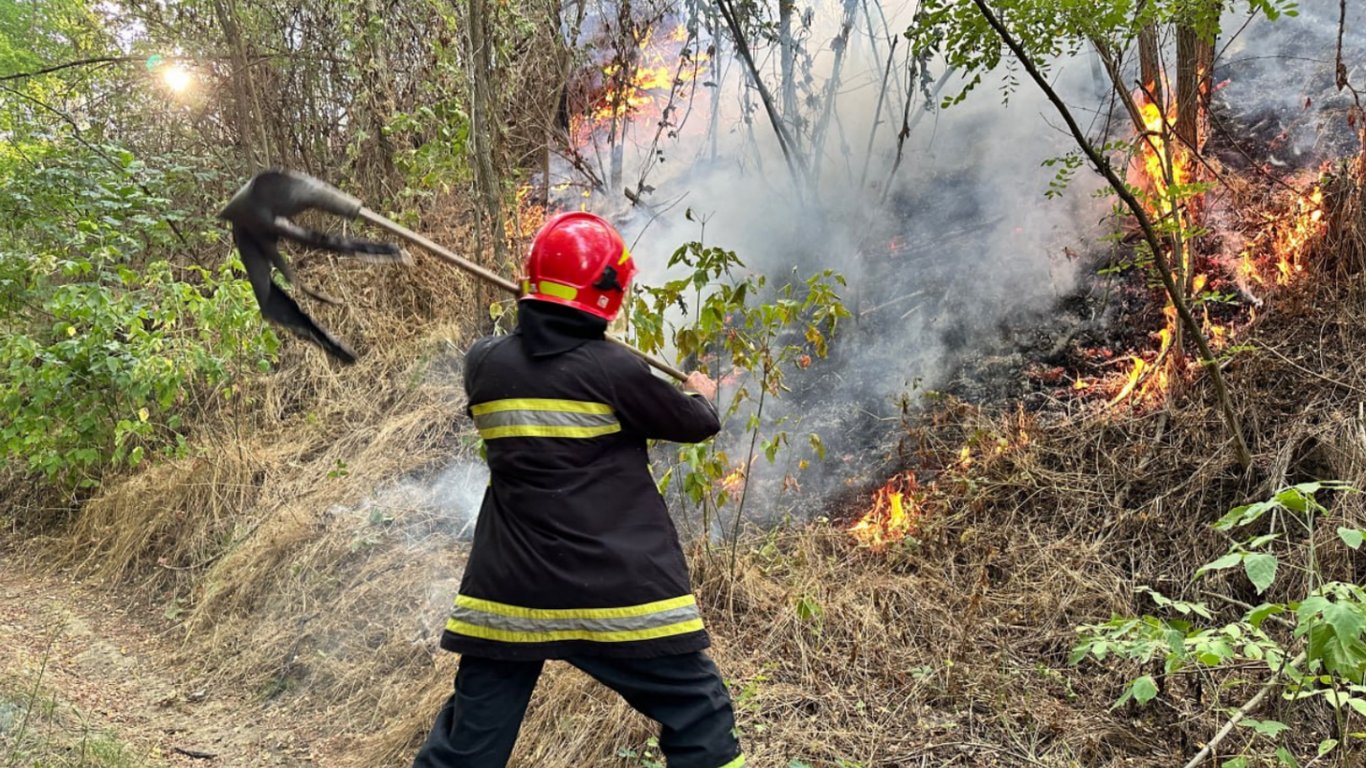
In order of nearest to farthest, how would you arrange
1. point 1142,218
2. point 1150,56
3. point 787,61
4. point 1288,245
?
point 1142,218 < point 1288,245 < point 1150,56 < point 787,61

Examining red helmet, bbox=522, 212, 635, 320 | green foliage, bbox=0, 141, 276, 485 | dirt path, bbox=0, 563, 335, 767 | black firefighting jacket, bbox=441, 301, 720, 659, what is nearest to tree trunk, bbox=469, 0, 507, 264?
green foliage, bbox=0, 141, 276, 485

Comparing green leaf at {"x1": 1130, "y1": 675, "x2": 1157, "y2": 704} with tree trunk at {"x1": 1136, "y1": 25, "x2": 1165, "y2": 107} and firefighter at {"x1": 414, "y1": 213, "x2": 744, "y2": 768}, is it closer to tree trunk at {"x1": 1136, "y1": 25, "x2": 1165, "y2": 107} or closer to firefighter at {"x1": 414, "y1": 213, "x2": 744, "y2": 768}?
firefighter at {"x1": 414, "y1": 213, "x2": 744, "y2": 768}

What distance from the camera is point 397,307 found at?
6824 millimetres

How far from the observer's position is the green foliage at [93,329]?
546cm

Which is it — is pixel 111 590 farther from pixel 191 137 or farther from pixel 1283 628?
pixel 1283 628

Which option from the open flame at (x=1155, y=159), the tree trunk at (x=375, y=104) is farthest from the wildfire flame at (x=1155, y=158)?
the tree trunk at (x=375, y=104)

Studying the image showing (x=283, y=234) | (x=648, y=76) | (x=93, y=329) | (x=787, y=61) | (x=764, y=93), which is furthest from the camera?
(x=648, y=76)

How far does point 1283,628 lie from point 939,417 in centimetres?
216

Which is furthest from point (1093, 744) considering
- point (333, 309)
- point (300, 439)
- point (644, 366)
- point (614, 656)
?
point (333, 309)

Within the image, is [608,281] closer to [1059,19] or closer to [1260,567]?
[1260,567]

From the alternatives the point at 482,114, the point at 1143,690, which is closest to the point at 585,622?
the point at 1143,690

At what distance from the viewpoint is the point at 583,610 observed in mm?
2129

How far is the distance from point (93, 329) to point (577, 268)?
16.4ft

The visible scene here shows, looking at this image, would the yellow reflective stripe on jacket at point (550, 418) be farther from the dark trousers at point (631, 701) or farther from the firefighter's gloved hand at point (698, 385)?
the dark trousers at point (631, 701)
